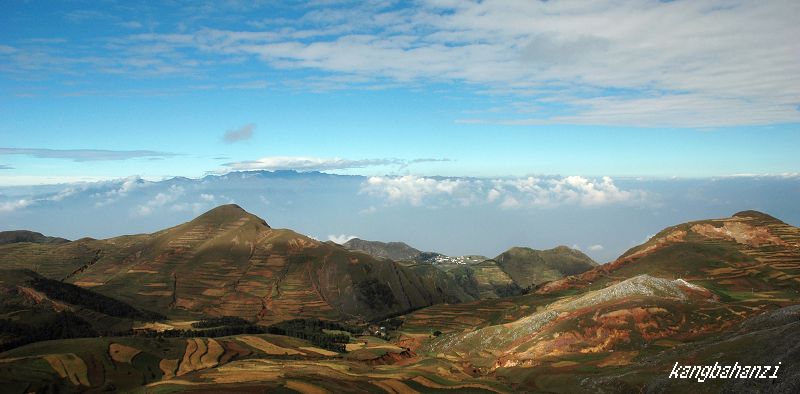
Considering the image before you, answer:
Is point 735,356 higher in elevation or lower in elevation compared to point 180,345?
higher

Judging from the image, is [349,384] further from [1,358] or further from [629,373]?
[1,358]

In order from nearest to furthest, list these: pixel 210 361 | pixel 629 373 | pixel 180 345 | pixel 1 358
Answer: pixel 629 373, pixel 1 358, pixel 210 361, pixel 180 345

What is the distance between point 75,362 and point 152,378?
23.4m

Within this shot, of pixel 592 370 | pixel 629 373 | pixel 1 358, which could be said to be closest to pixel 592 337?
pixel 592 370

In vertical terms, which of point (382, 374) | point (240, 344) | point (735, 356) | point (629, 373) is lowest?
point (240, 344)

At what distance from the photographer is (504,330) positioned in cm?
17312

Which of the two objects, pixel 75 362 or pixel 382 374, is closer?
pixel 382 374

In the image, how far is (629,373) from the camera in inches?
3684

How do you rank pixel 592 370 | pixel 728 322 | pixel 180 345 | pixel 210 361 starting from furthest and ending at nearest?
pixel 180 345 < pixel 210 361 < pixel 728 322 < pixel 592 370

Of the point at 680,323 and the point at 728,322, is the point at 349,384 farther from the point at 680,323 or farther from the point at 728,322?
the point at 728,322

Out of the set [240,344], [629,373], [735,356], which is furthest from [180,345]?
[735,356]

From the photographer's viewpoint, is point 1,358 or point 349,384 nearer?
point 349,384

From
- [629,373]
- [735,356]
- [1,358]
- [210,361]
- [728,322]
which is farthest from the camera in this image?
[210,361]

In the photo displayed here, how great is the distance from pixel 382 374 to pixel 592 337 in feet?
201
